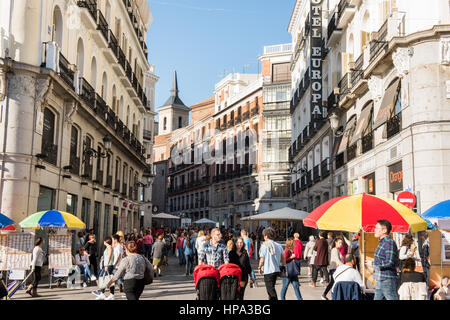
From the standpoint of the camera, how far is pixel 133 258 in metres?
8.51

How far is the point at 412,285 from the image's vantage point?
8.17m

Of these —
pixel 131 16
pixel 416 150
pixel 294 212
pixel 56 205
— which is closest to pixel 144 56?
pixel 131 16

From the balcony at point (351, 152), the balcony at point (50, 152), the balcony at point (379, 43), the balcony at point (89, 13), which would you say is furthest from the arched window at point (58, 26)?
the balcony at point (351, 152)

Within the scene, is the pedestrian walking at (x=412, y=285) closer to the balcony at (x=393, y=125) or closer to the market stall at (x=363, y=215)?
the market stall at (x=363, y=215)

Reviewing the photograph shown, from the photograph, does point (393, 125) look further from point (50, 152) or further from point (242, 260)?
point (50, 152)

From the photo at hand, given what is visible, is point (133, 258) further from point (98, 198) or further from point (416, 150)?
point (98, 198)

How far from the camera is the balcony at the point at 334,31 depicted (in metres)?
25.2

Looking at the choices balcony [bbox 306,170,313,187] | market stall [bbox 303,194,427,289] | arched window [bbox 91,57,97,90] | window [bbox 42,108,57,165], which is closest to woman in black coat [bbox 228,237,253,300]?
market stall [bbox 303,194,427,289]

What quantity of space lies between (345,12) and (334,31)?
7.35 feet

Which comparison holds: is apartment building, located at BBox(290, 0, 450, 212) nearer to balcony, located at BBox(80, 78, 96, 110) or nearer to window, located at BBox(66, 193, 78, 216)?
balcony, located at BBox(80, 78, 96, 110)

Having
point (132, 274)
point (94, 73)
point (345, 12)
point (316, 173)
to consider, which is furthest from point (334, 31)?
point (132, 274)

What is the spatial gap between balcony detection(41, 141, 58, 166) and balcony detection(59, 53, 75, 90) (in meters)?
2.42
